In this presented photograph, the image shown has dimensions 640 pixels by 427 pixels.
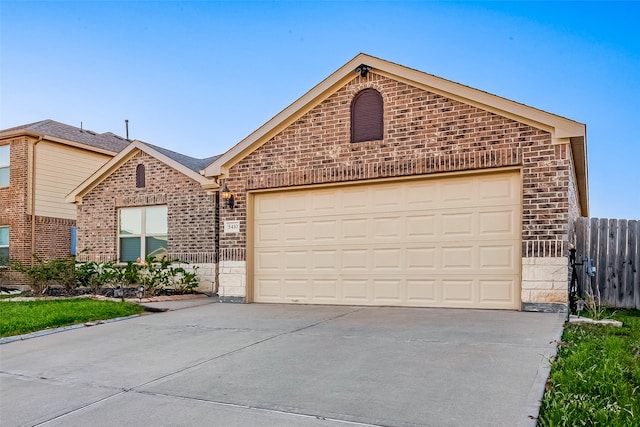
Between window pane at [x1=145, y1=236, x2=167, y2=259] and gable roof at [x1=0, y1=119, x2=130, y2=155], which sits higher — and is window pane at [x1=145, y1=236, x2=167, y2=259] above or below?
below

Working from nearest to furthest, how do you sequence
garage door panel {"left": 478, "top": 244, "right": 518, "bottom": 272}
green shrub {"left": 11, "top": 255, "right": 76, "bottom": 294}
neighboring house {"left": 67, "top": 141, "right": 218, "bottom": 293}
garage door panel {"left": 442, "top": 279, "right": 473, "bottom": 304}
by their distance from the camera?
garage door panel {"left": 478, "top": 244, "right": 518, "bottom": 272} < garage door panel {"left": 442, "top": 279, "right": 473, "bottom": 304} < neighboring house {"left": 67, "top": 141, "right": 218, "bottom": 293} < green shrub {"left": 11, "top": 255, "right": 76, "bottom": 294}

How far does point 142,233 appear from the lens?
14977 mm

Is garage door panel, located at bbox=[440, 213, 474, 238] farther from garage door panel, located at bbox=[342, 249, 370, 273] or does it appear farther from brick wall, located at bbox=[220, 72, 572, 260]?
garage door panel, located at bbox=[342, 249, 370, 273]

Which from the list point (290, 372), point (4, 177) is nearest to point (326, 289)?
point (290, 372)

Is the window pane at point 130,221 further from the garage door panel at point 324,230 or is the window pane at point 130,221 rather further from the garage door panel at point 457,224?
the garage door panel at point 457,224

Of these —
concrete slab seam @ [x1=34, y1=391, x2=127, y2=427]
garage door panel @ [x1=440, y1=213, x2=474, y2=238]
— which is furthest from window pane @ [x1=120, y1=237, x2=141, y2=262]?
concrete slab seam @ [x1=34, y1=391, x2=127, y2=427]

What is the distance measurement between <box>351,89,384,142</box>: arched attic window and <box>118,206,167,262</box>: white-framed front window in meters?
7.01

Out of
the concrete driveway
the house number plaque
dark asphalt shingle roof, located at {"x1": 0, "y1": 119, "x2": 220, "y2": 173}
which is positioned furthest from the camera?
dark asphalt shingle roof, located at {"x1": 0, "y1": 119, "x2": 220, "y2": 173}

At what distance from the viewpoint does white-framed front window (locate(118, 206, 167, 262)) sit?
14602mm

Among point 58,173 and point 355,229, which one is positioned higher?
point 58,173

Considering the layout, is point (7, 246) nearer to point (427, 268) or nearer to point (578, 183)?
point (427, 268)

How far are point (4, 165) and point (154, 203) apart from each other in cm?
850

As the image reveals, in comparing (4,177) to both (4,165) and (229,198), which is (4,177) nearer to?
(4,165)

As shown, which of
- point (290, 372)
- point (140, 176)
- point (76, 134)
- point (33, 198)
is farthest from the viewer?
point (76, 134)
